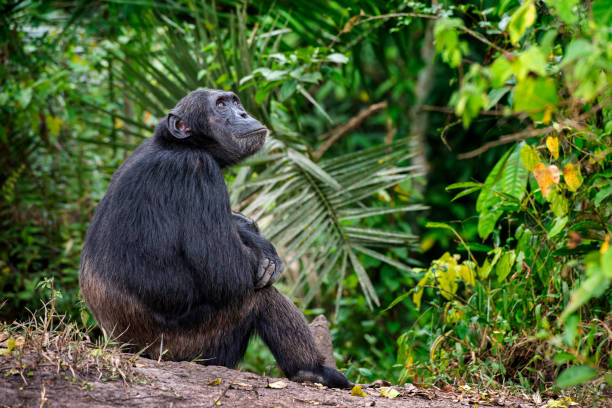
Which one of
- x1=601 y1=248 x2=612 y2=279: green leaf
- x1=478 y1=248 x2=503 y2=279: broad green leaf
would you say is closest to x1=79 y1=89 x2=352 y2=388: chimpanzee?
x1=478 y1=248 x2=503 y2=279: broad green leaf

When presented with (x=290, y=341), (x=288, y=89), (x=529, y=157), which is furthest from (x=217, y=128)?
(x=529, y=157)

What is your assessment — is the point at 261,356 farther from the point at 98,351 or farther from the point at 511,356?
the point at 98,351

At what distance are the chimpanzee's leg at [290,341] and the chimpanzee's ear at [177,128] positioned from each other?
3.48 ft

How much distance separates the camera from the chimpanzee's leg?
3715mm

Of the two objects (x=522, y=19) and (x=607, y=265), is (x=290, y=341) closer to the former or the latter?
(x=522, y=19)

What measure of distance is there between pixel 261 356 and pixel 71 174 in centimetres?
304

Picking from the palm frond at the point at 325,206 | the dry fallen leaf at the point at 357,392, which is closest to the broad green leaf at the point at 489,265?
the palm frond at the point at 325,206

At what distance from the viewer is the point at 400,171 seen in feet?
18.4

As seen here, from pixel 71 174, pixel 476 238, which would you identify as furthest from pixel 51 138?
pixel 476 238

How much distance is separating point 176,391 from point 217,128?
1.79 m

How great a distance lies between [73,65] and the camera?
703 cm

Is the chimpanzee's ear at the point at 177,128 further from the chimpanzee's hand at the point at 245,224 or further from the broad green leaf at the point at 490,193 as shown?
the broad green leaf at the point at 490,193

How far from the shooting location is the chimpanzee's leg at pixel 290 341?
3715 mm

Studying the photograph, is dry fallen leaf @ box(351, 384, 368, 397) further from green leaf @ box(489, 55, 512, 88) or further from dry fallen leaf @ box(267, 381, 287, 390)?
green leaf @ box(489, 55, 512, 88)
